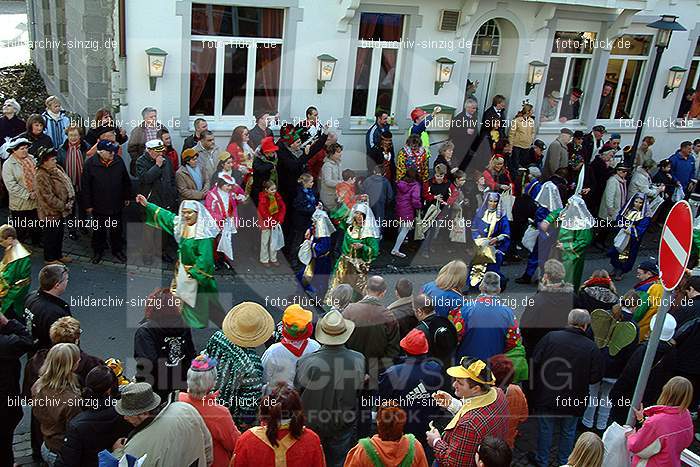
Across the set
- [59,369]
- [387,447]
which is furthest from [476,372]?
[59,369]

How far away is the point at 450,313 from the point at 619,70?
448 inches

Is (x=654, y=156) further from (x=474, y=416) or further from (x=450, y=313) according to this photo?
(x=474, y=416)

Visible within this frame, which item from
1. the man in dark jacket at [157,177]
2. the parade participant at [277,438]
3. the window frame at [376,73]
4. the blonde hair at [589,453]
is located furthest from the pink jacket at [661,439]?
the window frame at [376,73]

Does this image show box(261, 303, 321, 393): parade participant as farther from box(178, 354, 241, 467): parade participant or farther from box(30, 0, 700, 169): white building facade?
box(30, 0, 700, 169): white building facade

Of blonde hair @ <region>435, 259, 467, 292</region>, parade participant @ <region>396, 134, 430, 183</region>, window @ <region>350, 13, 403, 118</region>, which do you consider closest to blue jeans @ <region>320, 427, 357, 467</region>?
blonde hair @ <region>435, 259, 467, 292</region>

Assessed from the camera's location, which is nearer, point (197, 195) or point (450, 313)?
point (450, 313)

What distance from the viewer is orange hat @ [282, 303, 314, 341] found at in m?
5.39

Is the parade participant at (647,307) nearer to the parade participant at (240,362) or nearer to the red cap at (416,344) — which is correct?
the red cap at (416,344)

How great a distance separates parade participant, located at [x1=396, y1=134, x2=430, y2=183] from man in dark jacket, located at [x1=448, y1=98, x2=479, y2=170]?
1511 mm

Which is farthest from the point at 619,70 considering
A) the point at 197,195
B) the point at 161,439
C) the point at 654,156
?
Result: the point at 161,439

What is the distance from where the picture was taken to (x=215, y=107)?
11836mm

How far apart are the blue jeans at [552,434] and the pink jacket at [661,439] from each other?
3.66ft

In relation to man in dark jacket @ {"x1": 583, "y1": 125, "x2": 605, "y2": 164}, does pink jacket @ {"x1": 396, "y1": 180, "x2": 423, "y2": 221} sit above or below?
below

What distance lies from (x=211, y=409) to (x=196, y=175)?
18.3ft
